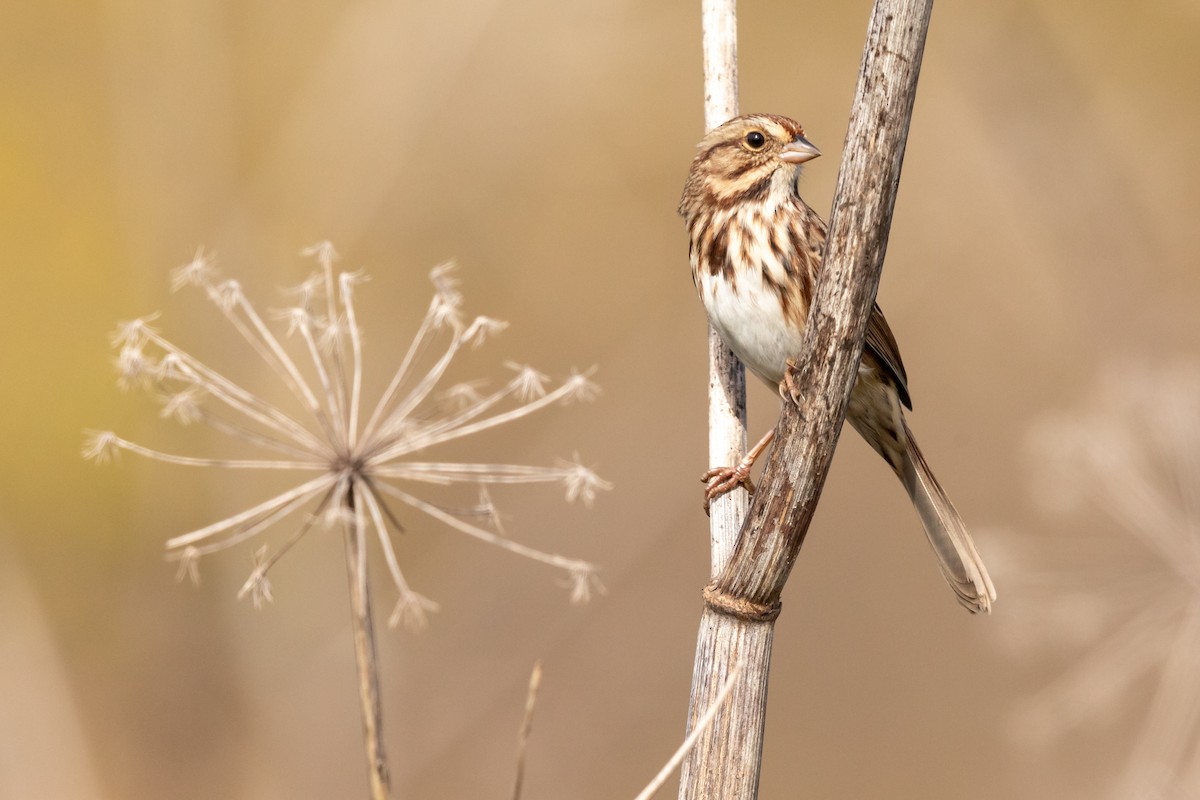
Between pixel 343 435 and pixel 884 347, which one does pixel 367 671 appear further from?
pixel 884 347

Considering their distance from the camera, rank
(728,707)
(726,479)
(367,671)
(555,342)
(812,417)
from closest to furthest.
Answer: (367,671), (812,417), (728,707), (726,479), (555,342)

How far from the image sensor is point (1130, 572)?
3.90 meters

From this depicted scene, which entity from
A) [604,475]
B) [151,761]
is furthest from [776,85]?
[151,761]

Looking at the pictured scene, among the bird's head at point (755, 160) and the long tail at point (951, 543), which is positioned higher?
the bird's head at point (755, 160)

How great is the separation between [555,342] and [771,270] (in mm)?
2995

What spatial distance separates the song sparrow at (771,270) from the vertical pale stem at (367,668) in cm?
176

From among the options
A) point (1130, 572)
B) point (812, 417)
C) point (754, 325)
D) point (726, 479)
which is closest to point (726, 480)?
point (726, 479)

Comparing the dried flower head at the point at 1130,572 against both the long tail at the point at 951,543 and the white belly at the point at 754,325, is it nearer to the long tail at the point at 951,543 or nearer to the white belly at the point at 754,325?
the long tail at the point at 951,543

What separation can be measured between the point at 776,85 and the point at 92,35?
338 centimetres

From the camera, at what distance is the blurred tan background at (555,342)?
4.74 meters

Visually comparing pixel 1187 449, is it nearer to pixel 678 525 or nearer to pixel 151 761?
pixel 678 525

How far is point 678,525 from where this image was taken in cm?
629

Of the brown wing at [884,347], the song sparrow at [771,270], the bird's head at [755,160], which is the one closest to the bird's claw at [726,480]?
the song sparrow at [771,270]

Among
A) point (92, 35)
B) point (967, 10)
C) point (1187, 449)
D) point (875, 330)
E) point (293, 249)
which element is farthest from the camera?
point (92, 35)
